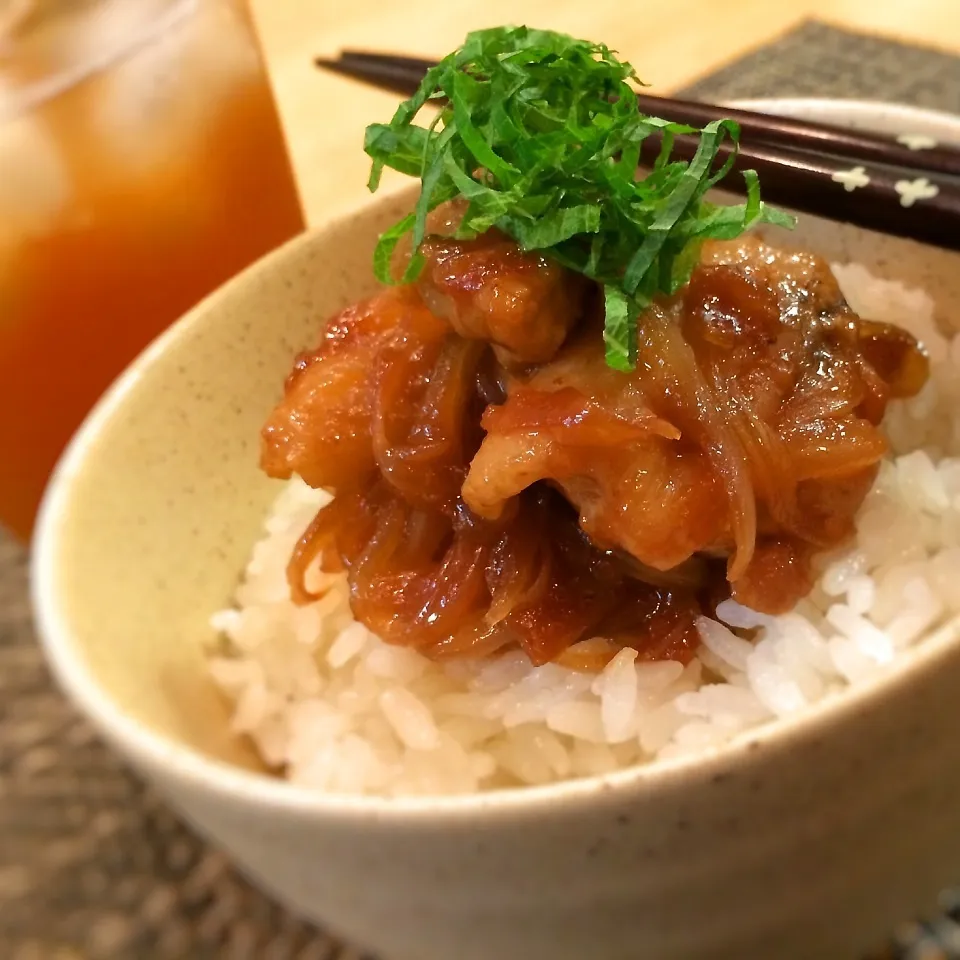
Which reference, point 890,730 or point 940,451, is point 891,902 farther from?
point 940,451

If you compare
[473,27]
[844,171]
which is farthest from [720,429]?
[473,27]

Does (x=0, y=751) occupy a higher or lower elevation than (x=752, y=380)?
lower

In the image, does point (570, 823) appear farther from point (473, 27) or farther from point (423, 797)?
point (473, 27)

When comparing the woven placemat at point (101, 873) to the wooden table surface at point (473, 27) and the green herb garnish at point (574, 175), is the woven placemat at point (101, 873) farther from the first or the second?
the wooden table surface at point (473, 27)

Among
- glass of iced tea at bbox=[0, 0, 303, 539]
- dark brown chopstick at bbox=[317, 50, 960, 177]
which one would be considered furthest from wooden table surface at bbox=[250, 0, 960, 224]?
dark brown chopstick at bbox=[317, 50, 960, 177]

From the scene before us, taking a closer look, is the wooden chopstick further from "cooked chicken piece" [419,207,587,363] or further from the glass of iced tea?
the glass of iced tea

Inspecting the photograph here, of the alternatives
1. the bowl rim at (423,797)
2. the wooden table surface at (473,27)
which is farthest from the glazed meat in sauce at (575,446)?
the wooden table surface at (473,27)

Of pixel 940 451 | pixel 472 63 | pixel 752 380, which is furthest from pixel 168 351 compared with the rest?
pixel 940 451
